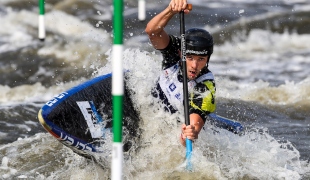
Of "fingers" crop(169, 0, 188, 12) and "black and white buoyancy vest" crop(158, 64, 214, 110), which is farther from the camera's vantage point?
"black and white buoyancy vest" crop(158, 64, 214, 110)

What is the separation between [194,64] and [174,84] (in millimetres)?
312

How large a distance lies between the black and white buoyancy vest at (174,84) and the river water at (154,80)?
127 mm

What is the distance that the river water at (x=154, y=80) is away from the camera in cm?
585

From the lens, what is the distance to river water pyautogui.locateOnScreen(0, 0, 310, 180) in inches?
230

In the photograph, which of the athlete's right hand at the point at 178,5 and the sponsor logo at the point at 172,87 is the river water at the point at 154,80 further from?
the athlete's right hand at the point at 178,5

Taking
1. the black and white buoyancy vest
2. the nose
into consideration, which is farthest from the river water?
the nose

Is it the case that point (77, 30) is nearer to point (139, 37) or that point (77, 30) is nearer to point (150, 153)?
point (139, 37)

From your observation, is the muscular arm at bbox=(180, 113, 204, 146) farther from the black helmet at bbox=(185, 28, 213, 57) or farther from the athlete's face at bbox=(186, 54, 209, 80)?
the black helmet at bbox=(185, 28, 213, 57)

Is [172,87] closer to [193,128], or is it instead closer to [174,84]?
[174,84]

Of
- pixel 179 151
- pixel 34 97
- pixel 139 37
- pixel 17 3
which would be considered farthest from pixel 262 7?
pixel 179 151

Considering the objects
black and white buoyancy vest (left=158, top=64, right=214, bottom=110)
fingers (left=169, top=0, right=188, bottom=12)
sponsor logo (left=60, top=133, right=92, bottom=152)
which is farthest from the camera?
black and white buoyancy vest (left=158, top=64, right=214, bottom=110)

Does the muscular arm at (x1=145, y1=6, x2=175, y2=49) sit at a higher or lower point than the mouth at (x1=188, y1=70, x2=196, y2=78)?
higher

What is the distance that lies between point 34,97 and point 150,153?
4905 millimetres

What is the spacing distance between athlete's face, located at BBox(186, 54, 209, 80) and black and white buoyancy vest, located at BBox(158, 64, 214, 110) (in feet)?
0.22
